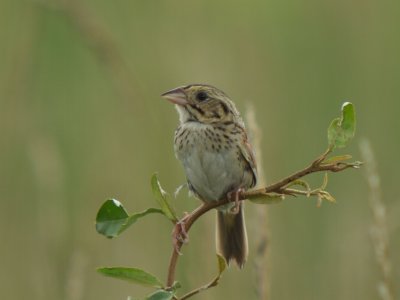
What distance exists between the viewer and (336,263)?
3908 millimetres

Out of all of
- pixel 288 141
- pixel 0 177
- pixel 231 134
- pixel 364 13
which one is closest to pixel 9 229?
pixel 0 177

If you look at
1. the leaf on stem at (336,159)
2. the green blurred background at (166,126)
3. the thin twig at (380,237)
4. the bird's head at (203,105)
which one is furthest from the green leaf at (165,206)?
the green blurred background at (166,126)

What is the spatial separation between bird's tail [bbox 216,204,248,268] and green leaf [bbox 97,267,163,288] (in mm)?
1150

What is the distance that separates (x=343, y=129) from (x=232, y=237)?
1229 millimetres

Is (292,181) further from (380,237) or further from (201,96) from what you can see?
(201,96)

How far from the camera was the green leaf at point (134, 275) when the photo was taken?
63.4 inches

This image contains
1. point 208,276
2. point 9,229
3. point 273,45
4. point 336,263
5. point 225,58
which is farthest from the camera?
point 273,45

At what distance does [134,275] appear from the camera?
1632 millimetres

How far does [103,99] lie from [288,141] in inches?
49.5

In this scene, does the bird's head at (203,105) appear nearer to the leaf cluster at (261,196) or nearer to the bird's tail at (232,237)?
the bird's tail at (232,237)

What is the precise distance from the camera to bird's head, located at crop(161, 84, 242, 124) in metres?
2.97

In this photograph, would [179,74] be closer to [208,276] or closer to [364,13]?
[364,13]

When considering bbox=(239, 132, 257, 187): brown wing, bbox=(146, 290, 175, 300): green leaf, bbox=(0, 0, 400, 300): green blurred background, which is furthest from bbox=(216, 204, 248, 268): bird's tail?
bbox=(146, 290, 175, 300): green leaf

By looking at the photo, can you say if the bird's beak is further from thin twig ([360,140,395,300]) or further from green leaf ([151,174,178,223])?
green leaf ([151,174,178,223])
